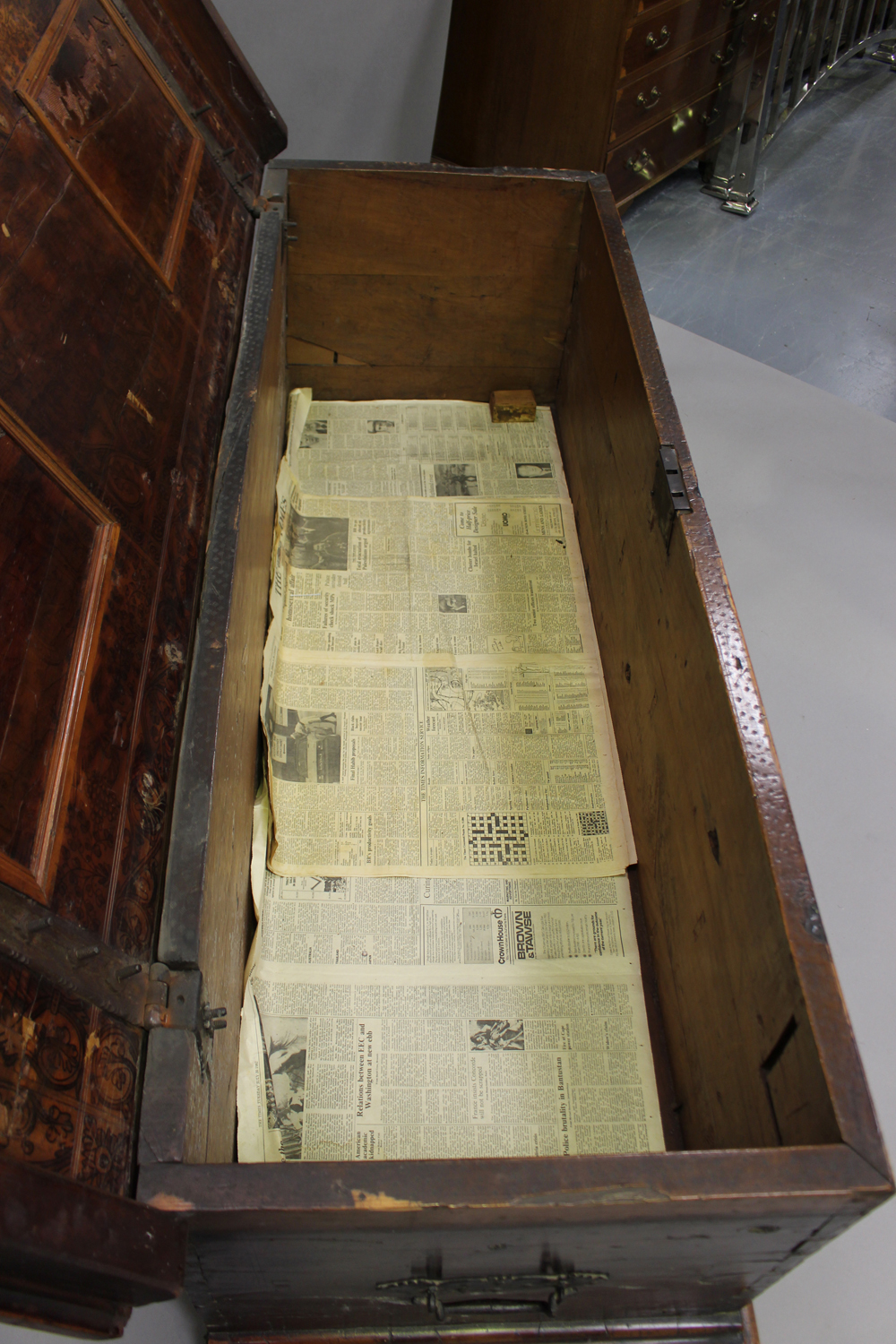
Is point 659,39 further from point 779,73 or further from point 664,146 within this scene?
point 779,73

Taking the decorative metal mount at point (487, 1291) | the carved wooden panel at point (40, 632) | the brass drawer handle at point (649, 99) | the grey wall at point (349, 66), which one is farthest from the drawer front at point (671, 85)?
the decorative metal mount at point (487, 1291)

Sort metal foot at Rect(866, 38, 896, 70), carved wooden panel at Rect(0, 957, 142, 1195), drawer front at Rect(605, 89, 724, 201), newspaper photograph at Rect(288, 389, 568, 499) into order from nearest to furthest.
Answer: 1. carved wooden panel at Rect(0, 957, 142, 1195)
2. newspaper photograph at Rect(288, 389, 568, 499)
3. drawer front at Rect(605, 89, 724, 201)
4. metal foot at Rect(866, 38, 896, 70)

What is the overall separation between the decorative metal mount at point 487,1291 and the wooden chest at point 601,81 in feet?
8.79

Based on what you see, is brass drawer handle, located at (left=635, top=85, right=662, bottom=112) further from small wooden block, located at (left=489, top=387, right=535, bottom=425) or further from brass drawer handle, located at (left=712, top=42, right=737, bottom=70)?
small wooden block, located at (left=489, top=387, right=535, bottom=425)

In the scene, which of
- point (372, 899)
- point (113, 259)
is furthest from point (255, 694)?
point (113, 259)

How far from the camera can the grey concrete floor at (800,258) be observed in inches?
103

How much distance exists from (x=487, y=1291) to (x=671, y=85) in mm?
2996

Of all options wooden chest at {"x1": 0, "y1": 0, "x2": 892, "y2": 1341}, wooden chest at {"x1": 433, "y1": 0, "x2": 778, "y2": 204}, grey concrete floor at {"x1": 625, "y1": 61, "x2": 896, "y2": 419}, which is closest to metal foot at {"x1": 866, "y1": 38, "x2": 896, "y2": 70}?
grey concrete floor at {"x1": 625, "y1": 61, "x2": 896, "y2": 419}

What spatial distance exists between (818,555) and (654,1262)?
1.48m

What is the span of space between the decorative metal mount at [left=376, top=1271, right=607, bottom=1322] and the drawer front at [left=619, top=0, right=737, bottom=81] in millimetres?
2690

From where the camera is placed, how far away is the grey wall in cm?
213

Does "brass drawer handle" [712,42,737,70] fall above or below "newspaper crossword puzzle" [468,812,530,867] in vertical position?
above

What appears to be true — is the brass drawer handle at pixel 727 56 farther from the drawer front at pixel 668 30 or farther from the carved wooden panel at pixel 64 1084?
the carved wooden panel at pixel 64 1084

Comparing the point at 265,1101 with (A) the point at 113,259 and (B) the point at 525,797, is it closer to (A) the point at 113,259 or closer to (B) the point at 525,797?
(B) the point at 525,797
